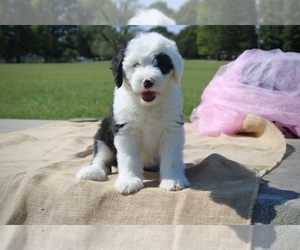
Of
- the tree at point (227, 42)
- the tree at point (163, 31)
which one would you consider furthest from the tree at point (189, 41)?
the tree at point (163, 31)

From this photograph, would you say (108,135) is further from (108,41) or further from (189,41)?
(108,41)

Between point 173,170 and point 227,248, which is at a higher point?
point 173,170

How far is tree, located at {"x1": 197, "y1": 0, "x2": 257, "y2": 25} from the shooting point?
11.9 ft

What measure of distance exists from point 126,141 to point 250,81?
2908 millimetres

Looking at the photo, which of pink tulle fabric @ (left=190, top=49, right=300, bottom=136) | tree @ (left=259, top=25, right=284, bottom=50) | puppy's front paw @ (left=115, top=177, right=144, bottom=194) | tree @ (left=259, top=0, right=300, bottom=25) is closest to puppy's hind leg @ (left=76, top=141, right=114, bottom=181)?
puppy's front paw @ (left=115, top=177, right=144, bottom=194)

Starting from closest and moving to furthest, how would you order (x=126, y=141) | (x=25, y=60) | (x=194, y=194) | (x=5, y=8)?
(x=194, y=194) < (x=126, y=141) < (x=5, y=8) < (x=25, y=60)

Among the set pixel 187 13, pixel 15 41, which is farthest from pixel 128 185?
pixel 15 41

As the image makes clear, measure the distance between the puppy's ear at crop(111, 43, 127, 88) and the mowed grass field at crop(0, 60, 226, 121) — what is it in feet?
19.3

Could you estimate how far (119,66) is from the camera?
8.93 feet

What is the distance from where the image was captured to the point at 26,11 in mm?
3691

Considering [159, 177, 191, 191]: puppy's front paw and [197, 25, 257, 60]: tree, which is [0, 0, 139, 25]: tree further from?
[197, 25, 257, 60]: tree

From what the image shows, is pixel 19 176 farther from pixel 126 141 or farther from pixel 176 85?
pixel 176 85

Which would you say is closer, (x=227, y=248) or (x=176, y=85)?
(x=227, y=248)

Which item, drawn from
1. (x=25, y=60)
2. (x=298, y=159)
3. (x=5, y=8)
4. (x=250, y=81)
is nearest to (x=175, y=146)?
(x=298, y=159)
